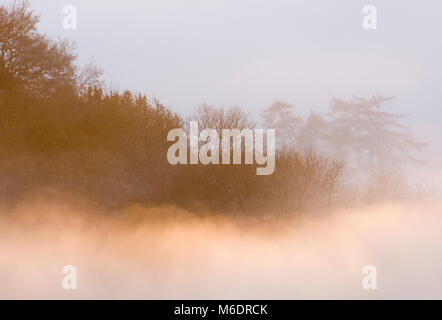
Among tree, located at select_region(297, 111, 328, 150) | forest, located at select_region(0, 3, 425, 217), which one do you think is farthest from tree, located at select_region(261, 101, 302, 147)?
forest, located at select_region(0, 3, 425, 217)

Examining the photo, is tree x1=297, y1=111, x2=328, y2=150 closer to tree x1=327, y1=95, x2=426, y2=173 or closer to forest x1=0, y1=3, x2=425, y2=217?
tree x1=327, y1=95, x2=426, y2=173

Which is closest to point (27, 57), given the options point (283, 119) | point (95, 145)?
point (95, 145)

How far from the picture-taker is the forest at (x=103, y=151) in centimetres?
2924

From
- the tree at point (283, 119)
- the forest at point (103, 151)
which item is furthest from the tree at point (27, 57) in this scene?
the tree at point (283, 119)

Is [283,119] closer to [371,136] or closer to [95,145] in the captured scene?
[371,136]

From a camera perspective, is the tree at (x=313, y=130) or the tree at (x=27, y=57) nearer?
the tree at (x=27, y=57)

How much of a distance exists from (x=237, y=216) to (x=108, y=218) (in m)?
7.83

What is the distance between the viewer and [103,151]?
1212 inches

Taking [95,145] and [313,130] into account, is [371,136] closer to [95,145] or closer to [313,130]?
[313,130]

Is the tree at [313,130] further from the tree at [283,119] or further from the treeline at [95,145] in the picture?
the treeline at [95,145]

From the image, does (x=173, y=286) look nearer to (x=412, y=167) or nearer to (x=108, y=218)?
(x=108, y=218)

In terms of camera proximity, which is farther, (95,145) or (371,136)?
(371,136)

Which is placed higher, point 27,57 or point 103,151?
point 27,57

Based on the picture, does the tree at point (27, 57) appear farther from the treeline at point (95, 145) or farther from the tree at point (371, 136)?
the tree at point (371, 136)
